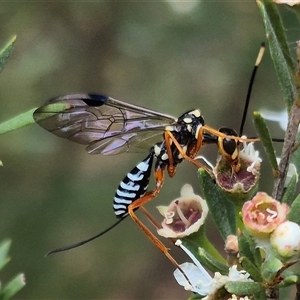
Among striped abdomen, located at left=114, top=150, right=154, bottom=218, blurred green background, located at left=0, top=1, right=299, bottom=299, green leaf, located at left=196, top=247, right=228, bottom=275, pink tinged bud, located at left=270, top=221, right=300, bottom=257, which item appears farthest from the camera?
blurred green background, located at left=0, top=1, right=299, bottom=299

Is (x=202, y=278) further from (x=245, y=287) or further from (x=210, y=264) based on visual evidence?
(x=245, y=287)

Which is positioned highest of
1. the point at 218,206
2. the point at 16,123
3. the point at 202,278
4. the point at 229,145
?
the point at 16,123

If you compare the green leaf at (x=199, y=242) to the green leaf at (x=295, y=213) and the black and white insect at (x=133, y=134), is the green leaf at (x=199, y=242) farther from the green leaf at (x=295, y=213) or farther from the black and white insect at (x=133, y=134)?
the green leaf at (x=295, y=213)

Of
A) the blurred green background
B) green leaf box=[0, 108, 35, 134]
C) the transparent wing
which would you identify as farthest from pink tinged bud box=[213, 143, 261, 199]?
the blurred green background

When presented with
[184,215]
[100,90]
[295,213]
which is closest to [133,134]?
[184,215]

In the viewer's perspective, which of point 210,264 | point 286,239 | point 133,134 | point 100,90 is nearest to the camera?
point 286,239

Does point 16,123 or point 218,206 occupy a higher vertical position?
point 16,123

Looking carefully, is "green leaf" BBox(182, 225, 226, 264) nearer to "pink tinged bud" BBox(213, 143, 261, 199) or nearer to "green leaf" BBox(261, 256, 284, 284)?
"pink tinged bud" BBox(213, 143, 261, 199)
